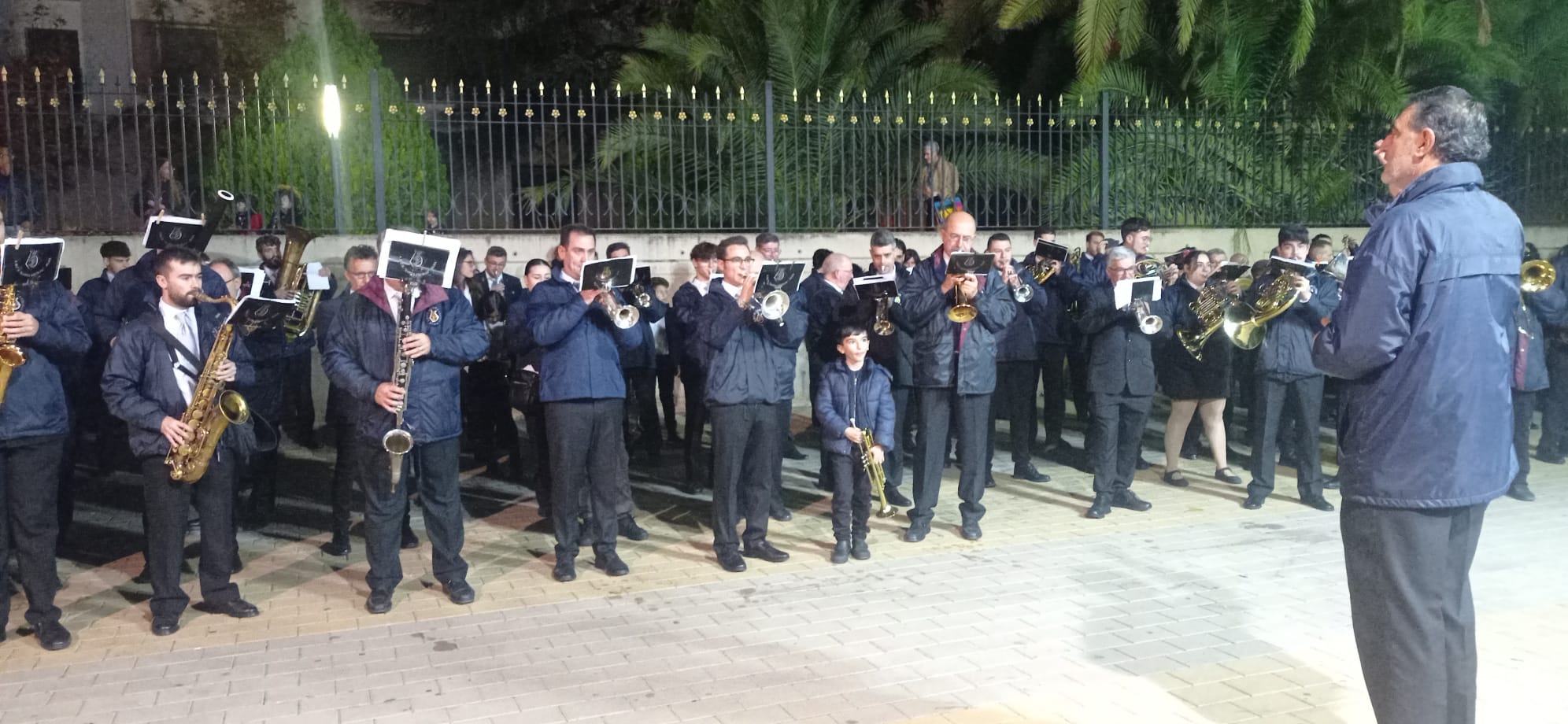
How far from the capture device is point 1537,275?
920 centimetres

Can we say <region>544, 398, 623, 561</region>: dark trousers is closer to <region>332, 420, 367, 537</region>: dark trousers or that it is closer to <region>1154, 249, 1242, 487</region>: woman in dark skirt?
<region>332, 420, 367, 537</region>: dark trousers

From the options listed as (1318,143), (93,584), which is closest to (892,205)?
(1318,143)

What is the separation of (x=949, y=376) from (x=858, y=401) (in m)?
0.67

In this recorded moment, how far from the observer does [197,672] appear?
19.2ft

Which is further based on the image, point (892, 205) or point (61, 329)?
point (892, 205)

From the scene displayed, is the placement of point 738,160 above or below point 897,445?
above

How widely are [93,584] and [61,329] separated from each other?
1.84 m

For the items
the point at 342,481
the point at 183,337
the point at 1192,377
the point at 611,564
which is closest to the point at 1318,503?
the point at 1192,377

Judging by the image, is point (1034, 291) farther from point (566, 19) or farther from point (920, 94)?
point (566, 19)

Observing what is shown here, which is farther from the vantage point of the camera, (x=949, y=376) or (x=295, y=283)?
(x=295, y=283)

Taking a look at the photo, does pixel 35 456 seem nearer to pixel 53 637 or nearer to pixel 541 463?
pixel 53 637

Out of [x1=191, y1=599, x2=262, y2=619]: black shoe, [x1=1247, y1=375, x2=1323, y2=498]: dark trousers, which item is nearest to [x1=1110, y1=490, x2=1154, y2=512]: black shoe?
[x1=1247, y1=375, x2=1323, y2=498]: dark trousers

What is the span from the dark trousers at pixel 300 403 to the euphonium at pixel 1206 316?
785cm

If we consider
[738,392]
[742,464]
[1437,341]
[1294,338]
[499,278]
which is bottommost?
[742,464]
